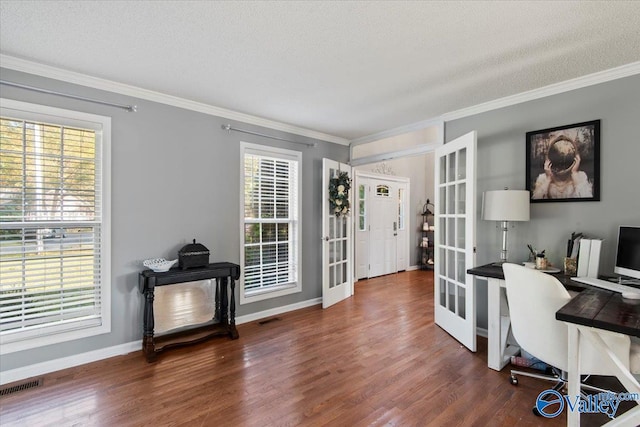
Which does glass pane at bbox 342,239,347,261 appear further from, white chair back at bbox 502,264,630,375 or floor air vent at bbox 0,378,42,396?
floor air vent at bbox 0,378,42,396

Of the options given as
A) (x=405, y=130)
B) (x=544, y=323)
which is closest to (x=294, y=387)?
(x=544, y=323)

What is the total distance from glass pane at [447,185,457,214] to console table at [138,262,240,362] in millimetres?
2376

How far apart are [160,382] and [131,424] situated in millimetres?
495

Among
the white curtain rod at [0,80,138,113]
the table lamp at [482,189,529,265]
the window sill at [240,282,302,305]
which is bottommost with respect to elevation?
the window sill at [240,282,302,305]

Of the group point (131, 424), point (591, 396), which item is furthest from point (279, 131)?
point (591, 396)

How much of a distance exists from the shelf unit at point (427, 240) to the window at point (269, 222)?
4.11 m

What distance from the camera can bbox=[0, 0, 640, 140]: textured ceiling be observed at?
5.93 ft

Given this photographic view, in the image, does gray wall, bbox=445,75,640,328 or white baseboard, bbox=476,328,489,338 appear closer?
gray wall, bbox=445,75,640,328

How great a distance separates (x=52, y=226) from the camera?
2.60 meters

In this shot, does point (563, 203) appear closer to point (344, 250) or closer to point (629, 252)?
point (629, 252)

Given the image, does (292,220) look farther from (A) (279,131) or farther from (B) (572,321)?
(B) (572,321)

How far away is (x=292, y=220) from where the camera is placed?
4.20 m

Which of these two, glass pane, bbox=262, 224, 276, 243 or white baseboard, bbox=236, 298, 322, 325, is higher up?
glass pane, bbox=262, 224, 276, 243

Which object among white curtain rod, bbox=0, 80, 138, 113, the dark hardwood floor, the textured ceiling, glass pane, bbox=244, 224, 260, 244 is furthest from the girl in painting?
white curtain rod, bbox=0, 80, 138, 113
